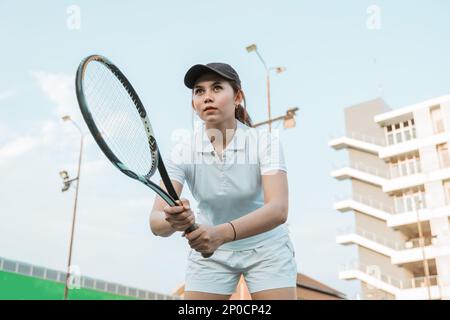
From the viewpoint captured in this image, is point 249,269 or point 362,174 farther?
point 362,174

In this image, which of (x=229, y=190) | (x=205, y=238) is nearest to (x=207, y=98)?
(x=229, y=190)

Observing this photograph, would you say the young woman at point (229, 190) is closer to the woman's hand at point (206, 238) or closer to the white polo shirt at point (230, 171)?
the white polo shirt at point (230, 171)

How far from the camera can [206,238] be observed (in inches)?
121

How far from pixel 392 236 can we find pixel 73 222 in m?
27.9

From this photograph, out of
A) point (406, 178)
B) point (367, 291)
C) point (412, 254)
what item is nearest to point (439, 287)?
point (412, 254)

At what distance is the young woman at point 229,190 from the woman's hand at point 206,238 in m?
0.22

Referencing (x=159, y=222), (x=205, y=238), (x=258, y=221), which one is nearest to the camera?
(x=205, y=238)

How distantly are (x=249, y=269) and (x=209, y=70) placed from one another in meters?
1.43

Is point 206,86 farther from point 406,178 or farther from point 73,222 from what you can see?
point 406,178

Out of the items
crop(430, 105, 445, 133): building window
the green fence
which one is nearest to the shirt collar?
the green fence

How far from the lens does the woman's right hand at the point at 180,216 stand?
123 inches

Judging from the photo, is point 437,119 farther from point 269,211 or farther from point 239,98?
point 269,211

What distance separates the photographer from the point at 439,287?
117 ft

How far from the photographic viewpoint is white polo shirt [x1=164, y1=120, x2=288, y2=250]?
3568mm
